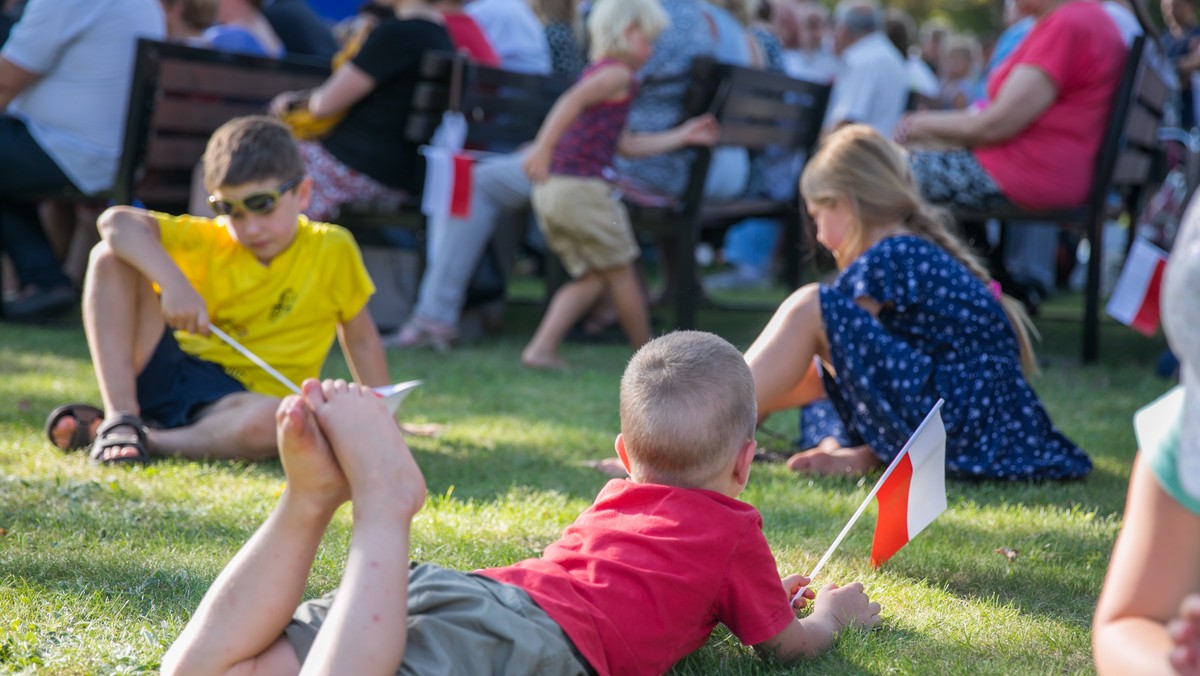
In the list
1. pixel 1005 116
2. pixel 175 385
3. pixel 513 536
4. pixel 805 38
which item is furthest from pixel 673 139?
pixel 805 38

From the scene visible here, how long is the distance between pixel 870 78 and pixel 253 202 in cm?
571

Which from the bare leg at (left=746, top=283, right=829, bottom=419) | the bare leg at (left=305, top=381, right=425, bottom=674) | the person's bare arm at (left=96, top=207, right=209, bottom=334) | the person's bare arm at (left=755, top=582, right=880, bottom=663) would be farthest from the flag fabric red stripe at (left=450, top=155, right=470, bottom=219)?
the bare leg at (left=305, top=381, right=425, bottom=674)

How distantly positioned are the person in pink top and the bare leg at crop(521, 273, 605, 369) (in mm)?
1643

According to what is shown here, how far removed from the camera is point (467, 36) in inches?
271

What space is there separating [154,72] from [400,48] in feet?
3.74

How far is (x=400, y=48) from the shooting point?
6.20 m

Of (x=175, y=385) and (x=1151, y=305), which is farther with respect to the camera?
(x=1151, y=305)

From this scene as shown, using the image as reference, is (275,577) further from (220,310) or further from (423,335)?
(423,335)

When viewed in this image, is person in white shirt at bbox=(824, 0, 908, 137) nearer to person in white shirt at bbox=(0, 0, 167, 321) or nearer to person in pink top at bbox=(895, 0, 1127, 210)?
person in pink top at bbox=(895, 0, 1127, 210)

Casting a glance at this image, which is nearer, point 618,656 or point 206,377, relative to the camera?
point 618,656

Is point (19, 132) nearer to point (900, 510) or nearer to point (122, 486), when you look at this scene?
point (122, 486)

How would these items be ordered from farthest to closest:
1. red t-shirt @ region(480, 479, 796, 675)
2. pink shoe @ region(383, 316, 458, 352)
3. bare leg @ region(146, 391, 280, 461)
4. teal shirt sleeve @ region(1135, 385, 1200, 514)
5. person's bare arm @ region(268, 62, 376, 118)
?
pink shoe @ region(383, 316, 458, 352), person's bare arm @ region(268, 62, 376, 118), bare leg @ region(146, 391, 280, 461), red t-shirt @ region(480, 479, 796, 675), teal shirt sleeve @ region(1135, 385, 1200, 514)

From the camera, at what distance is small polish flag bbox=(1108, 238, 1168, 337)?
4.69 metres

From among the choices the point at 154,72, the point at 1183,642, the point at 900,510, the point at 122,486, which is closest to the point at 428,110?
the point at 154,72
